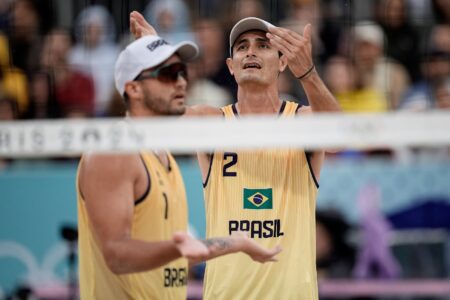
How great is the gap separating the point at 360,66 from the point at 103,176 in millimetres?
4714

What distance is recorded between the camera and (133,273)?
15.5ft

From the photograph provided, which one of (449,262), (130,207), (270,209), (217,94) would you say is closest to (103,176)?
(130,207)

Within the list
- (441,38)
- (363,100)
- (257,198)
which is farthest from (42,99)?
(257,198)

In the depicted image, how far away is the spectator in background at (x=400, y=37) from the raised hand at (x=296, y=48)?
160 inches

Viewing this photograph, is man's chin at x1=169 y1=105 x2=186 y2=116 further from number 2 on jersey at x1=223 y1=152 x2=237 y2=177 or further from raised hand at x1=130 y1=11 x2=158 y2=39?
raised hand at x1=130 y1=11 x2=158 y2=39

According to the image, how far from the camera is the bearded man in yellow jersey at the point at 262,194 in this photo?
18.1ft

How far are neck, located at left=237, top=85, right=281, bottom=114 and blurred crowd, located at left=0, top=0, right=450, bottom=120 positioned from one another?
2.76 meters

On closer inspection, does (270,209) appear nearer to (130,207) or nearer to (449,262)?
(130,207)

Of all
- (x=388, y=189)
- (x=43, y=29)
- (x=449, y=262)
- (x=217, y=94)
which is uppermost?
(x=43, y=29)

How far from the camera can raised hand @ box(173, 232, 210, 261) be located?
4336 mm

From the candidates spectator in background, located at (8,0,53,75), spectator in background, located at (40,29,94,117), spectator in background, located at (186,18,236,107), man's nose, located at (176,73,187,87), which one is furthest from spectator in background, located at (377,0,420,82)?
man's nose, located at (176,73,187,87)

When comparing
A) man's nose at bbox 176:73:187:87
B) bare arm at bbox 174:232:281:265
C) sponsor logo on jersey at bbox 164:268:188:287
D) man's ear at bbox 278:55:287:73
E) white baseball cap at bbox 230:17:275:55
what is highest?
white baseball cap at bbox 230:17:275:55

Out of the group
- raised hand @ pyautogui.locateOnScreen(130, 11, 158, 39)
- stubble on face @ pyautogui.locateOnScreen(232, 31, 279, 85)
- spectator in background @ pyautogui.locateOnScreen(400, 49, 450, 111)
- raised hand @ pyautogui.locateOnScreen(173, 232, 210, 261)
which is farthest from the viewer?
spectator in background @ pyautogui.locateOnScreen(400, 49, 450, 111)

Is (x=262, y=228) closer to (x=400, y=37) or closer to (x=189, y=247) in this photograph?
(x=189, y=247)
